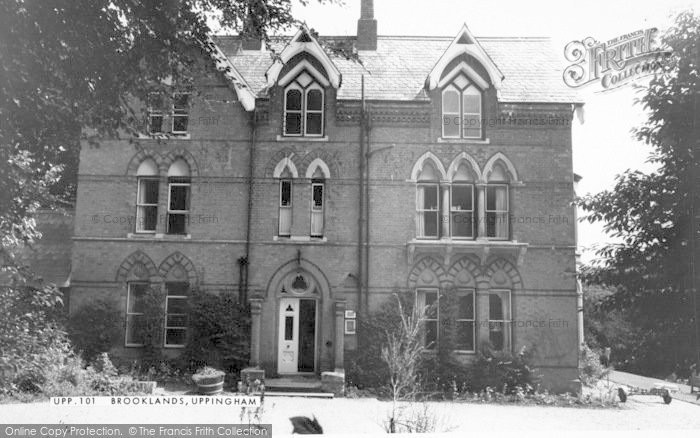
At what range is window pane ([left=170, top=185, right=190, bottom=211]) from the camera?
51.5 ft

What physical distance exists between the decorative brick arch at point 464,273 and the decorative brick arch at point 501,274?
10.1 inches

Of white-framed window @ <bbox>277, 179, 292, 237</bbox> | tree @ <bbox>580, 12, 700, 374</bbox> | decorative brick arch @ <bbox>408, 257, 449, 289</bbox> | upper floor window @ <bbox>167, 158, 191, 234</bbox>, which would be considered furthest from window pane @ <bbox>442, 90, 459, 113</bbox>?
tree @ <bbox>580, 12, 700, 374</bbox>

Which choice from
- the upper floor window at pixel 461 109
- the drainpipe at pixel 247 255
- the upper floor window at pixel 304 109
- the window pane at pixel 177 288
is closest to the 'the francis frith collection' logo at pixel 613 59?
the upper floor window at pixel 461 109

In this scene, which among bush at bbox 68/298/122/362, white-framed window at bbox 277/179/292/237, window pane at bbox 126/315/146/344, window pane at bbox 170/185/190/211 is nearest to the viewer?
bush at bbox 68/298/122/362

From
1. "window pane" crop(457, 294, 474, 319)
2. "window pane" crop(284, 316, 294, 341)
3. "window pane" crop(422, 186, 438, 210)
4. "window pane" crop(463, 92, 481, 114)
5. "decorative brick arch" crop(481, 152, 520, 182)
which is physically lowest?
"window pane" crop(284, 316, 294, 341)

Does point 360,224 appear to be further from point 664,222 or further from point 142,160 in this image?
point 664,222

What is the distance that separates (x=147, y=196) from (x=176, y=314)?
347cm

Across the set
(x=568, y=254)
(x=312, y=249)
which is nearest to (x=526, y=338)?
(x=568, y=254)

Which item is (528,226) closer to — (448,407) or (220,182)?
(448,407)

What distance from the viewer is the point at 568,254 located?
1503 centimetres

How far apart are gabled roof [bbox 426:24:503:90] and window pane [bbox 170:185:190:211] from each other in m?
7.50

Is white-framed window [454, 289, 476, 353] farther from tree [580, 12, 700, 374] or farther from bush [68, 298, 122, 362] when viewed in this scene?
bush [68, 298, 122, 362]

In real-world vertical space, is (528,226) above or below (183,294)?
above

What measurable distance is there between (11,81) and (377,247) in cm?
1006
